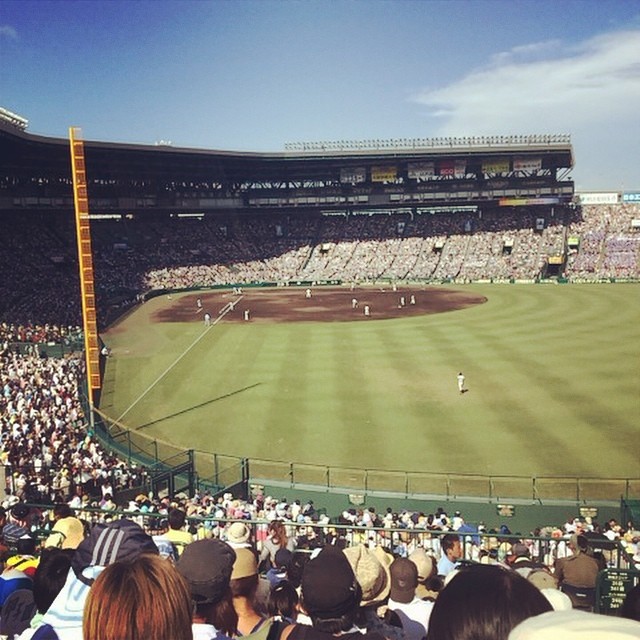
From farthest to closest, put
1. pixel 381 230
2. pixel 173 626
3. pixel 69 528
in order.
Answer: pixel 381 230 → pixel 69 528 → pixel 173 626

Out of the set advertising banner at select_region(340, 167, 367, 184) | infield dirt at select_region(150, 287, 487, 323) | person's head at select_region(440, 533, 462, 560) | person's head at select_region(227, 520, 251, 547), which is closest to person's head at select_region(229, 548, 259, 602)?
person's head at select_region(227, 520, 251, 547)

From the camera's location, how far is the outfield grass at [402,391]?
21156mm

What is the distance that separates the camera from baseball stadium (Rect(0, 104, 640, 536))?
20969mm

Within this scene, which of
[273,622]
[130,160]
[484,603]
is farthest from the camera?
[130,160]

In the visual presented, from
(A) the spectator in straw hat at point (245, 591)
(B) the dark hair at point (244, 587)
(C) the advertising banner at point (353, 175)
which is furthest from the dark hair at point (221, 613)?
(C) the advertising banner at point (353, 175)

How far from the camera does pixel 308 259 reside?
8788 cm

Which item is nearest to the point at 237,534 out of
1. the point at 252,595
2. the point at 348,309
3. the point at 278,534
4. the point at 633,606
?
the point at 252,595

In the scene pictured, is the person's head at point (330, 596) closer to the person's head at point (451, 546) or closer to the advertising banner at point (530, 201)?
the person's head at point (451, 546)

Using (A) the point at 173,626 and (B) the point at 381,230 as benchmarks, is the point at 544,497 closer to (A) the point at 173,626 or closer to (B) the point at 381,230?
(A) the point at 173,626

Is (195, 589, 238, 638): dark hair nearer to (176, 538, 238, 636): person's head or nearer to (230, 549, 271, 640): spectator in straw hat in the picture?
(176, 538, 238, 636): person's head

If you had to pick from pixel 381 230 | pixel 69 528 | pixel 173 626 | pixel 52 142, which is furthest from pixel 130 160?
pixel 173 626

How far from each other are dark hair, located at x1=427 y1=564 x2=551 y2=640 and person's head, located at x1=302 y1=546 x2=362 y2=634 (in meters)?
1.14

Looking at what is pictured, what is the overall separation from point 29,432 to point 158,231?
68.8 metres

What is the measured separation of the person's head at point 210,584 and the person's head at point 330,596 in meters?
0.52
